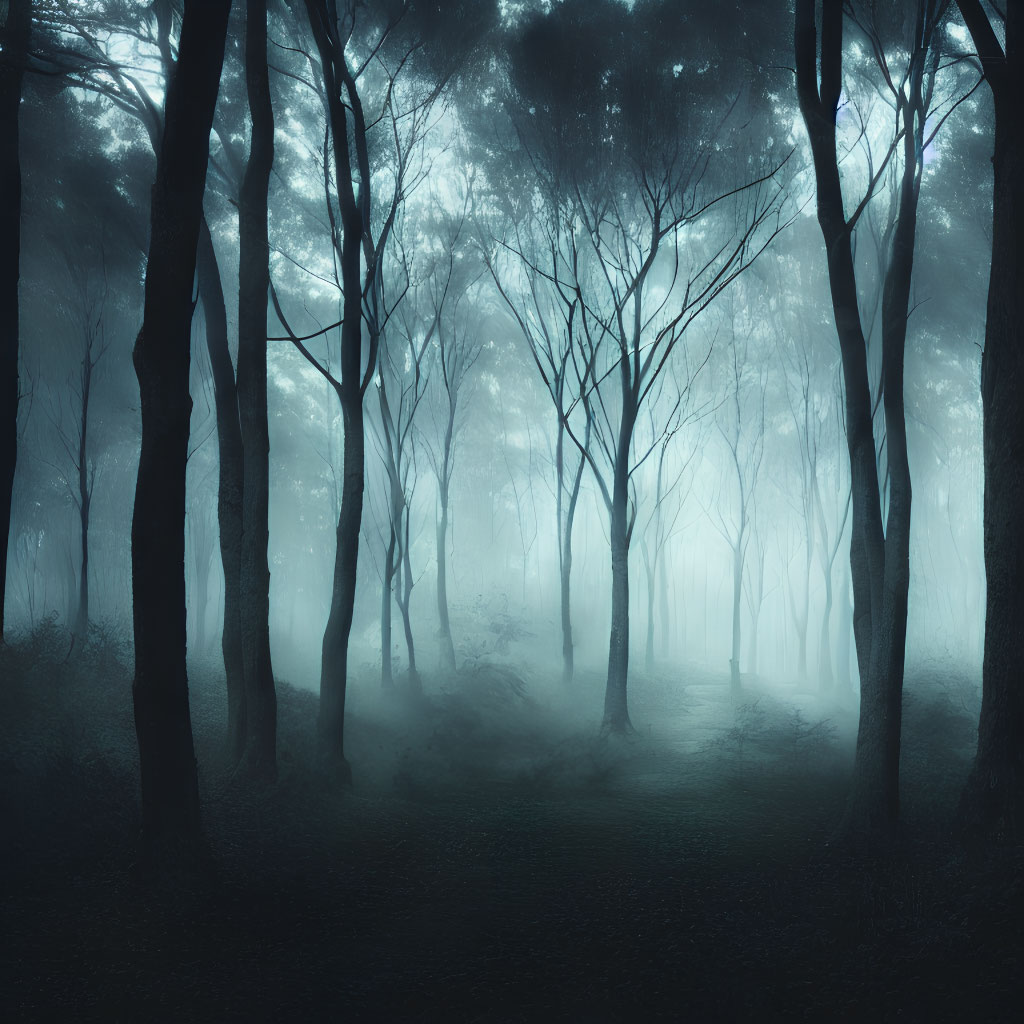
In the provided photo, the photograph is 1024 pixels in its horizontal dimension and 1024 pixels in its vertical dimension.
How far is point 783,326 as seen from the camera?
55.9ft

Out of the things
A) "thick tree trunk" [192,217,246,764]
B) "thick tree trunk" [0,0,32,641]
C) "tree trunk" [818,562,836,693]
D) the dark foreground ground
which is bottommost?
"tree trunk" [818,562,836,693]

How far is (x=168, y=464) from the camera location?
4594 mm

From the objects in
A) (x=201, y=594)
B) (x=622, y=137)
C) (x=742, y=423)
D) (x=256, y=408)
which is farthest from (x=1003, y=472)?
(x=201, y=594)

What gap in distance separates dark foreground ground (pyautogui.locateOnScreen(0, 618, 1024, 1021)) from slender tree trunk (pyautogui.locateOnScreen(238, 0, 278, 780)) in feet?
2.20

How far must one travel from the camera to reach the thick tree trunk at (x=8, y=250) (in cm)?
723

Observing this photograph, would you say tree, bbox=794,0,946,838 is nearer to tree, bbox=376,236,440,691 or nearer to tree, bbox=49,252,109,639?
tree, bbox=376,236,440,691

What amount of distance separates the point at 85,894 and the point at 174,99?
201 inches

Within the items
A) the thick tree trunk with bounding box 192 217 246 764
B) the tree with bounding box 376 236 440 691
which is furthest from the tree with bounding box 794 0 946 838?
the tree with bounding box 376 236 440 691

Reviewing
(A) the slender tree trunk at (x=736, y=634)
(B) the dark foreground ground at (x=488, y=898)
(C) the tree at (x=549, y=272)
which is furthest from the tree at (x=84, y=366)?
(A) the slender tree trunk at (x=736, y=634)

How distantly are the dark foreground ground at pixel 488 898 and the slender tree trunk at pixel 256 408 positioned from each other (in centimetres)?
67

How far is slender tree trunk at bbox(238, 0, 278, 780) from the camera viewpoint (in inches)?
259

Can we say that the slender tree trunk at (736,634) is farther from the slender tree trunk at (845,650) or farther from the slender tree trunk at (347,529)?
the slender tree trunk at (347,529)

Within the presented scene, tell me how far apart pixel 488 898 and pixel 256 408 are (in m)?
5.00

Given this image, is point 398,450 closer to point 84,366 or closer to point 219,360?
point 219,360
